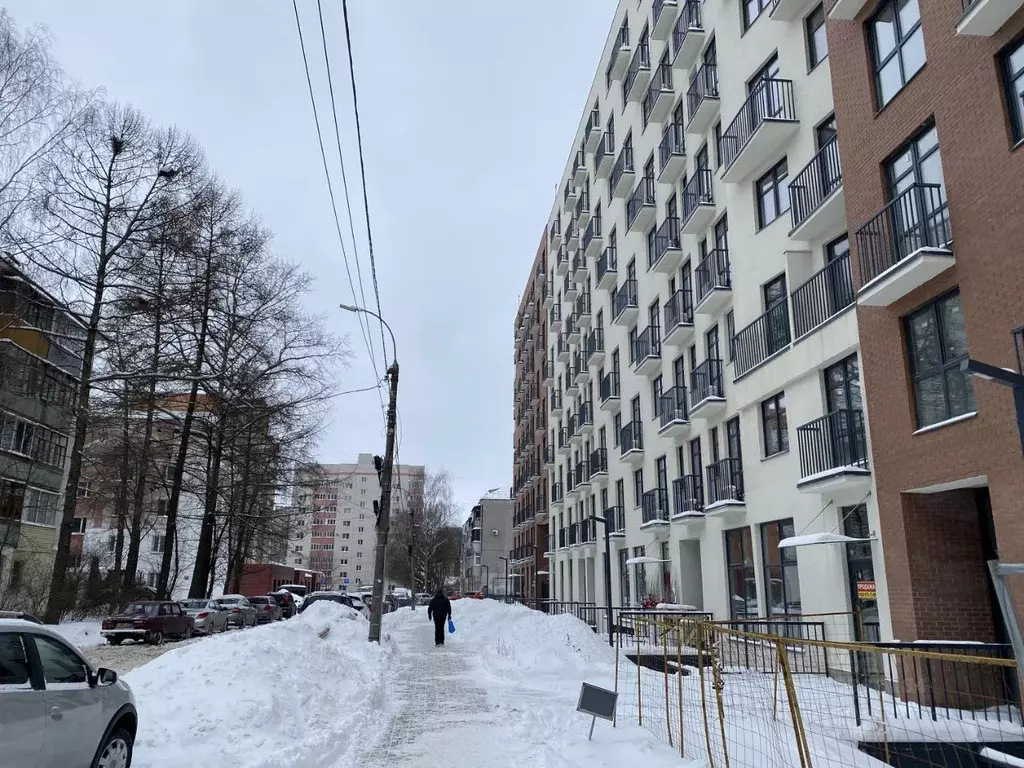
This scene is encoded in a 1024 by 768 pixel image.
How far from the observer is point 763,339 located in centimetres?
1905

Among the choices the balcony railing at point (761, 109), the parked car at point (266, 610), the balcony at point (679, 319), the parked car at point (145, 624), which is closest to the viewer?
the balcony railing at point (761, 109)

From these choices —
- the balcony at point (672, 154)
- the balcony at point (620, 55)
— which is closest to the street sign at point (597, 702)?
the balcony at point (672, 154)

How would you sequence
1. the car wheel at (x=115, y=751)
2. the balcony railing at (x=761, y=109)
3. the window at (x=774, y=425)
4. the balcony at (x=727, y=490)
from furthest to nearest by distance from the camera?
the balcony at (x=727, y=490)
the balcony railing at (x=761, y=109)
the window at (x=774, y=425)
the car wheel at (x=115, y=751)

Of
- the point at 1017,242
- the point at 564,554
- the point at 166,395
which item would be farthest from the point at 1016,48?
the point at 564,554

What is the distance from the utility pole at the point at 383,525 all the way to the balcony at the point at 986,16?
50.2ft

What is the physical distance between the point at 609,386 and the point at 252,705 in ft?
89.8

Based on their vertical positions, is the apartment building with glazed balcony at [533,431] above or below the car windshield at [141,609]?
above

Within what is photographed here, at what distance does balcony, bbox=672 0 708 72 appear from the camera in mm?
24828

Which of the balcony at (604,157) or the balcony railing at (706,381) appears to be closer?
the balcony railing at (706,381)

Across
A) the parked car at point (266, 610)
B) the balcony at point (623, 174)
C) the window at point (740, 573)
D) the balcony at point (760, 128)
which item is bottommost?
the parked car at point (266, 610)

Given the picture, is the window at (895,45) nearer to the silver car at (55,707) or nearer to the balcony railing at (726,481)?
the balcony railing at (726,481)

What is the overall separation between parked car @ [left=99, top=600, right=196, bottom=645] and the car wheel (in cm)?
1910

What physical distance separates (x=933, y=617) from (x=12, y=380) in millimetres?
31589

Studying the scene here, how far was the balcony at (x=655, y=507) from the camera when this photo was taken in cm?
2593
